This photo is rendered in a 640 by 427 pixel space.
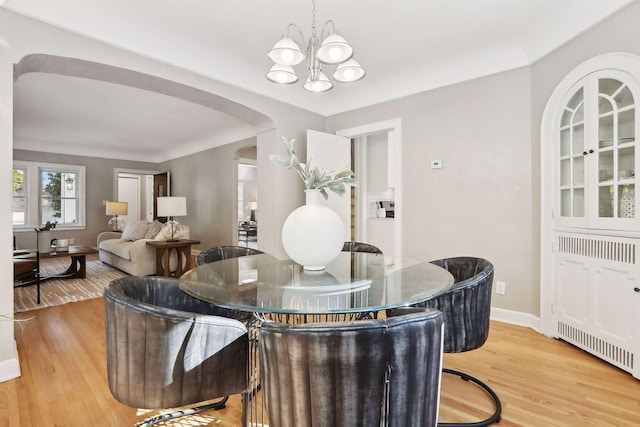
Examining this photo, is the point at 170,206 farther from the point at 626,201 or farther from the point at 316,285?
the point at 626,201

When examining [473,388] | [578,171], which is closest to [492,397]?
[473,388]

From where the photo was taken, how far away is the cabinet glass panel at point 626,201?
6.82ft

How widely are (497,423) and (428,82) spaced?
3.04 m

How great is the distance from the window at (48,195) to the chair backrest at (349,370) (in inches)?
331

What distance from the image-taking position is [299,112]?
160 inches

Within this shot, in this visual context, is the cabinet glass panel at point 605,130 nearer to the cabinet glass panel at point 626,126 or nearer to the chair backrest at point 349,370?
the cabinet glass panel at point 626,126

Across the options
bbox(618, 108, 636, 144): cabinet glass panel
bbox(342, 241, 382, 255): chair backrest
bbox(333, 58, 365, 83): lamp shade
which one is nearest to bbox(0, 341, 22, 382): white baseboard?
bbox(342, 241, 382, 255): chair backrest

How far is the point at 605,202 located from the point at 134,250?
17.7 ft

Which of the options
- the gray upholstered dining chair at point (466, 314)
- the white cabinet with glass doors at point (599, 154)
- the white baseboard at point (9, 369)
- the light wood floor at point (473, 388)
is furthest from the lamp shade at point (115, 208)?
the white cabinet with glass doors at point (599, 154)

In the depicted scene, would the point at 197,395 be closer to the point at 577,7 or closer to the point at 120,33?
the point at 120,33

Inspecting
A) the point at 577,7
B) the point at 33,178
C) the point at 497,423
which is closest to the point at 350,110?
the point at 577,7

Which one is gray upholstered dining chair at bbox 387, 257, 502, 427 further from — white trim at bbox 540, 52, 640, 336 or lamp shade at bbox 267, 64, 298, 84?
lamp shade at bbox 267, 64, 298, 84

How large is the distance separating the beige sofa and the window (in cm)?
207

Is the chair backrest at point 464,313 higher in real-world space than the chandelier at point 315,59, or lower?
lower
